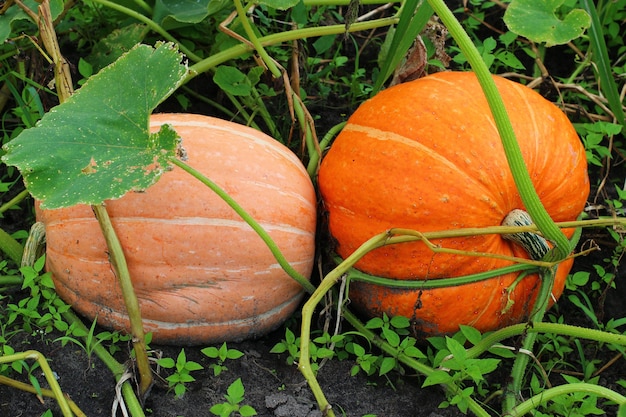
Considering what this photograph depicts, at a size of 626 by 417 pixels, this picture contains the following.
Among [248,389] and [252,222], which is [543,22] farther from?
[248,389]

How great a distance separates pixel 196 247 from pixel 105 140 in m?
0.39

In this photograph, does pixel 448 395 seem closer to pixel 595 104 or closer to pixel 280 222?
pixel 280 222

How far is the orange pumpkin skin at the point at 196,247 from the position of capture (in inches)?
71.0

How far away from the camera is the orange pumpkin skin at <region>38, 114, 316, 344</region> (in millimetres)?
1803

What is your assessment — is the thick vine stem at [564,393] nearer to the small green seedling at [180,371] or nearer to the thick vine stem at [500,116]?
the thick vine stem at [500,116]

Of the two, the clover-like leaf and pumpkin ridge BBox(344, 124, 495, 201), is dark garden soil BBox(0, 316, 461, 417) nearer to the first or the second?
pumpkin ridge BBox(344, 124, 495, 201)

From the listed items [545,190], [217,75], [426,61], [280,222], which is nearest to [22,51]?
[217,75]

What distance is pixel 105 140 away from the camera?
4.99 feet

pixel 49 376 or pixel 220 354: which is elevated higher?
pixel 49 376

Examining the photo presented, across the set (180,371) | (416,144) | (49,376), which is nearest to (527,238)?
(416,144)

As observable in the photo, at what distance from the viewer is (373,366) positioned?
6.15 ft

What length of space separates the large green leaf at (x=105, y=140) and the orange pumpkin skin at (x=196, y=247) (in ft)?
0.96

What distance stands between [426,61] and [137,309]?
1.13 m

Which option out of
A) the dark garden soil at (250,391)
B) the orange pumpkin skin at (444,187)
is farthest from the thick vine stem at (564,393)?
the orange pumpkin skin at (444,187)
